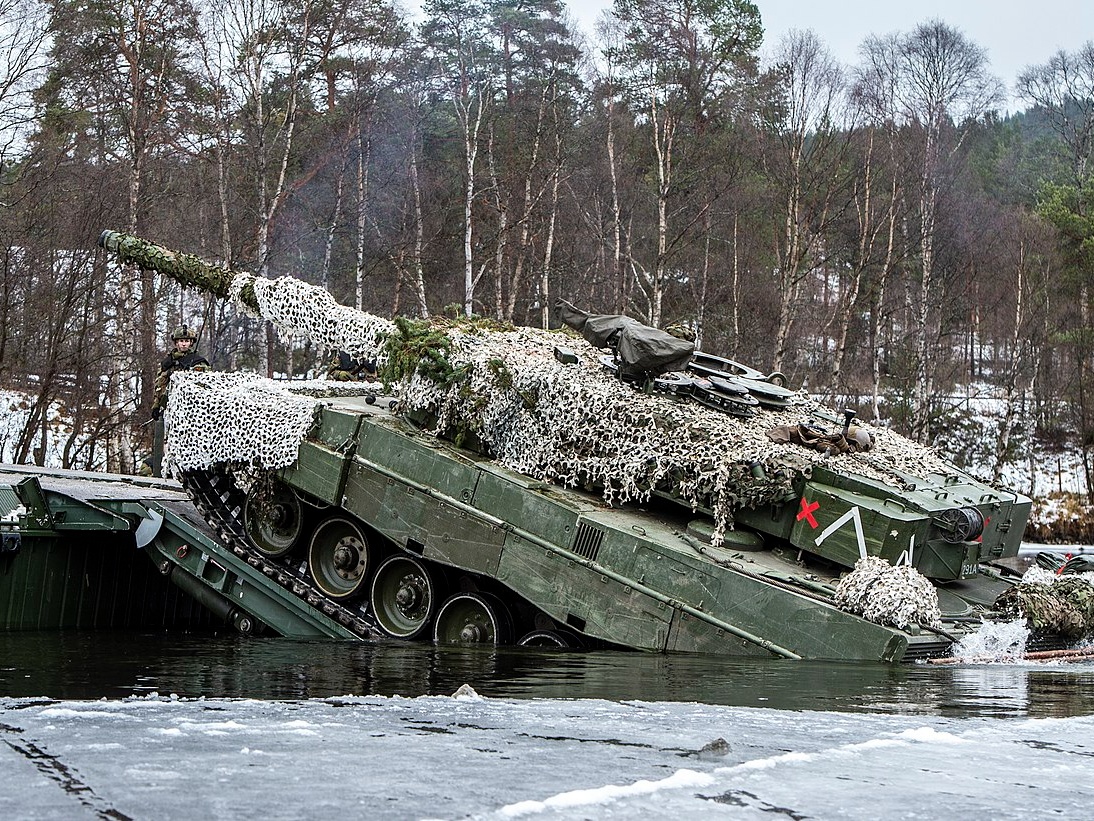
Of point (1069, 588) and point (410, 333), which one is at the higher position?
point (410, 333)

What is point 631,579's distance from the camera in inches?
461

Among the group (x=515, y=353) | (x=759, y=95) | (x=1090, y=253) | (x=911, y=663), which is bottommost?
(x=911, y=663)

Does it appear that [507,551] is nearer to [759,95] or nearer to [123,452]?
[123,452]

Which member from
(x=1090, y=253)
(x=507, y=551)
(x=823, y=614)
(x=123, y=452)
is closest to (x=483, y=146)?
(x=123, y=452)

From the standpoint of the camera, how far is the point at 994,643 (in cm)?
1123

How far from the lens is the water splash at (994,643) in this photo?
10.9 metres

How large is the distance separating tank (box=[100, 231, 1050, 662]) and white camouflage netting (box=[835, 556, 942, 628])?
0.02m

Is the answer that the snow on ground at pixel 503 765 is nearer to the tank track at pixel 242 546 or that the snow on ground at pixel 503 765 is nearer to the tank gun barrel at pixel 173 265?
the tank track at pixel 242 546

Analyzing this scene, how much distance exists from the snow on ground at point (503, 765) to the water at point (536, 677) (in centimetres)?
185

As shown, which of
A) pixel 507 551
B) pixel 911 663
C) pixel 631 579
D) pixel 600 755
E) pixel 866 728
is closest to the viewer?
pixel 600 755

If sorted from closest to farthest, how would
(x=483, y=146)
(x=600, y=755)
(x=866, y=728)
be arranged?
1. (x=600, y=755)
2. (x=866, y=728)
3. (x=483, y=146)

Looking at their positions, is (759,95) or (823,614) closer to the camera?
(823,614)

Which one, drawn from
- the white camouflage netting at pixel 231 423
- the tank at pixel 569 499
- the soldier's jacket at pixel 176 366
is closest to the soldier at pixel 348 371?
the tank at pixel 569 499

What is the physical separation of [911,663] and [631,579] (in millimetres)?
2515
